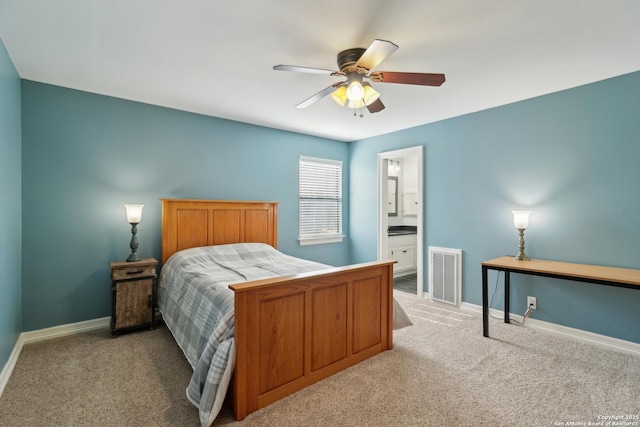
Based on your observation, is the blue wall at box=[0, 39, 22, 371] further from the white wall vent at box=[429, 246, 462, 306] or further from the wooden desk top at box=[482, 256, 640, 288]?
the white wall vent at box=[429, 246, 462, 306]

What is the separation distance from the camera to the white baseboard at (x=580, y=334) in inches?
104

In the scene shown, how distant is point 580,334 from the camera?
2.90 metres

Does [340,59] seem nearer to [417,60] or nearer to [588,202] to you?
[417,60]

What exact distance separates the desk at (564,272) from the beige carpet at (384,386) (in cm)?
55

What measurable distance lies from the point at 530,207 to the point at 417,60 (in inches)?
81.6

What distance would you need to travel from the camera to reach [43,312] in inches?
114

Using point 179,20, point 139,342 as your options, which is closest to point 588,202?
point 179,20

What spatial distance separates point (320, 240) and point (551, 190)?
10.1 ft

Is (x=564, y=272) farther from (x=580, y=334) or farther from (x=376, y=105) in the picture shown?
(x=376, y=105)

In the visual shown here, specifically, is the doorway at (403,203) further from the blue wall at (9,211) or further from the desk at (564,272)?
the blue wall at (9,211)

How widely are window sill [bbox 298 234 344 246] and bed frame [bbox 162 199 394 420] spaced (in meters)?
2.25

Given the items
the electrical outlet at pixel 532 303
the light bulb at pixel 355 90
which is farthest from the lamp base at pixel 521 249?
the light bulb at pixel 355 90

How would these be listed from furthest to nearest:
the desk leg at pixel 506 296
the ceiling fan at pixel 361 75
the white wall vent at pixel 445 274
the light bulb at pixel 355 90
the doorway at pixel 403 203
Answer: the doorway at pixel 403 203 → the white wall vent at pixel 445 274 → the desk leg at pixel 506 296 → the light bulb at pixel 355 90 → the ceiling fan at pixel 361 75

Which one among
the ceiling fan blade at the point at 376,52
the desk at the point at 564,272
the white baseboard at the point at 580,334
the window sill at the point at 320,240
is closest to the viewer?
the ceiling fan blade at the point at 376,52
